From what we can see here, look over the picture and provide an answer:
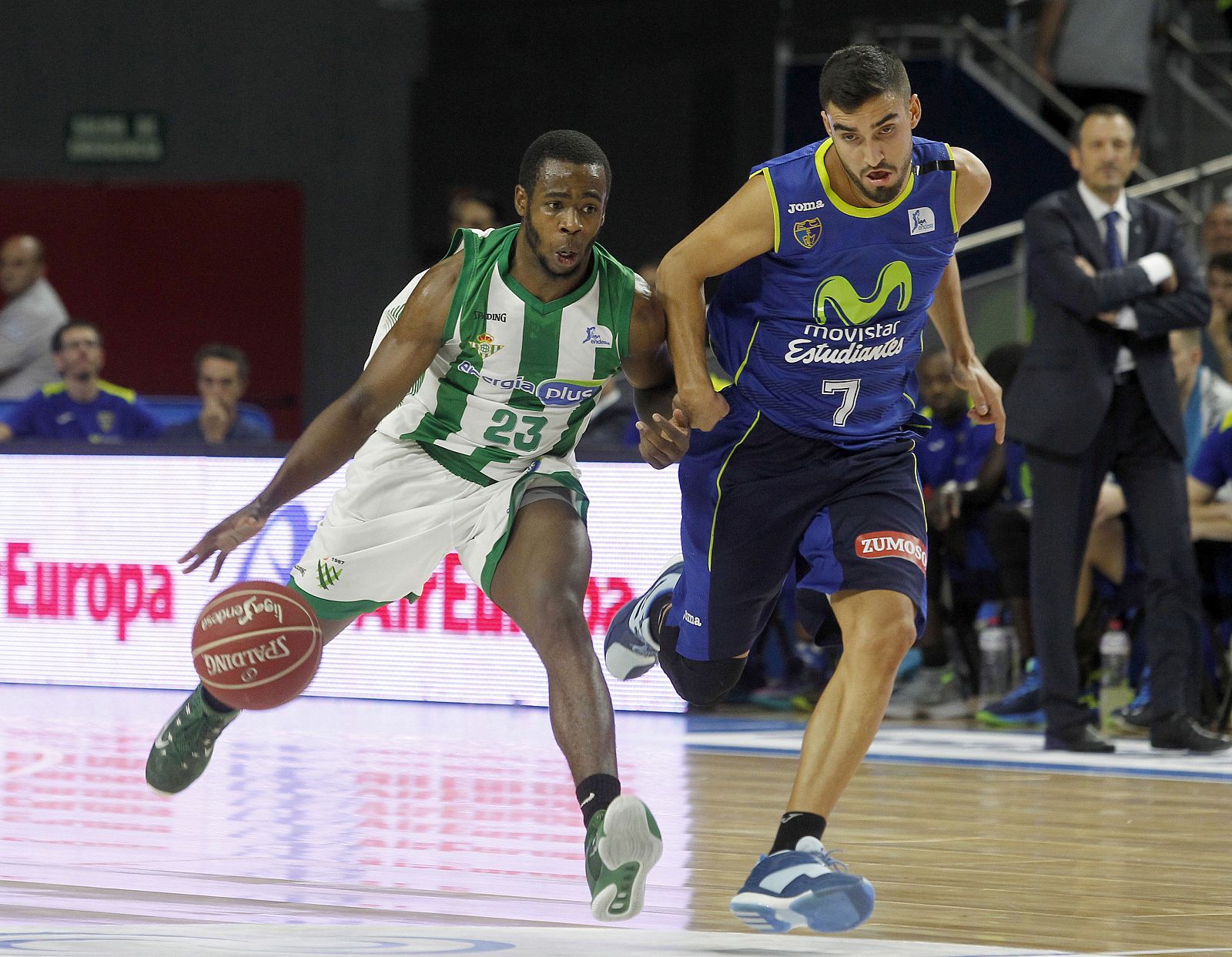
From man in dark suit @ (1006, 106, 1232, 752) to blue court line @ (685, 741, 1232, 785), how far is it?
0.24 metres

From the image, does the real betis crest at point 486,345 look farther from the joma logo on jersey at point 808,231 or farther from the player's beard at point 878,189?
the player's beard at point 878,189

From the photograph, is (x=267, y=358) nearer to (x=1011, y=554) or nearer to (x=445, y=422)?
(x=1011, y=554)

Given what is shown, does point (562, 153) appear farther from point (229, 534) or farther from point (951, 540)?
point (951, 540)

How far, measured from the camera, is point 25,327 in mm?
11109

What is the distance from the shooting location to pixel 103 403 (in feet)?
33.2

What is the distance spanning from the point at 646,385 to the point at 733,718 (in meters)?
4.03

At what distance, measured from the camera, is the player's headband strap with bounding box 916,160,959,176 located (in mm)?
4504

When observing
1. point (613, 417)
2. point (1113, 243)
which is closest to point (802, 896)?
point (1113, 243)

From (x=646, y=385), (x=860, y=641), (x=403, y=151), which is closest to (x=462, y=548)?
(x=646, y=385)

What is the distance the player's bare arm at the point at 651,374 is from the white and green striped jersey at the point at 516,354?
0.04 metres

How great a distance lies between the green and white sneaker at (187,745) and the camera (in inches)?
204

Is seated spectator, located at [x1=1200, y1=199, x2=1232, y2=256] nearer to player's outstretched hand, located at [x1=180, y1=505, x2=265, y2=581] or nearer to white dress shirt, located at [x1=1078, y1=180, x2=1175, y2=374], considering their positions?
white dress shirt, located at [x1=1078, y1=180, x2=1175, y2=374]

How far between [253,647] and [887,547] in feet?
→ 5.00

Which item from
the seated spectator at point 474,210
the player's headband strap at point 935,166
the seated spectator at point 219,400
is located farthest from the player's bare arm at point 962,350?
the seated spectator at point 219,400
